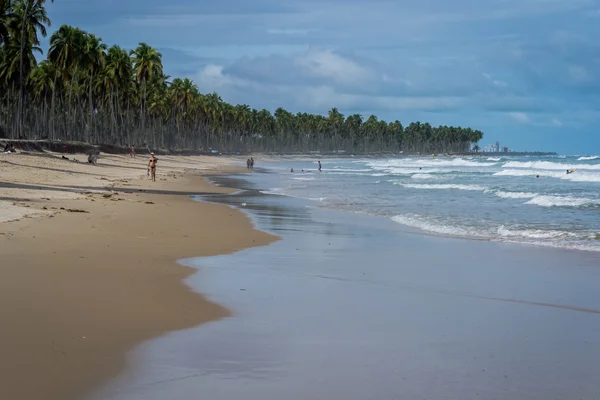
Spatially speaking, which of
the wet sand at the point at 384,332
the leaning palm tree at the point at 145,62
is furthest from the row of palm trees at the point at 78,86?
the wet sand at the point at 384,332

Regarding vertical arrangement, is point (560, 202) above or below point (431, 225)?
above

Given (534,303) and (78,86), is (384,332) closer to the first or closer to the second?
(534,303)

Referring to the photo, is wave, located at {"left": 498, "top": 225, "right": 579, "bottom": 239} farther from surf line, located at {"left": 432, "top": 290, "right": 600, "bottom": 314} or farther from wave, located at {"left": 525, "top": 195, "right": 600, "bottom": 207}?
wave, located at {"left": 525, "top": 195, "right": 600, "bottom": 207}

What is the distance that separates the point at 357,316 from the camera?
8.46 m

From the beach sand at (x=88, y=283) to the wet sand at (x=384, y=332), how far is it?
40 cm

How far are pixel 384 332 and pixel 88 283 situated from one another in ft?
13.4

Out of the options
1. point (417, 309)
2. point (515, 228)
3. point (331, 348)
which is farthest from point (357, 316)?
point (515, 228)

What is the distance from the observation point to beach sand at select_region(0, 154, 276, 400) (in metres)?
6.05

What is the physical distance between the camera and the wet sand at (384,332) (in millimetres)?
5809

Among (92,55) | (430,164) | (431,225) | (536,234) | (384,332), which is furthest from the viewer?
(430,164)

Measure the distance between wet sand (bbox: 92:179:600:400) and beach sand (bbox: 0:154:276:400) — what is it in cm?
40

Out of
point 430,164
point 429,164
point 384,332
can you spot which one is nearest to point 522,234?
point 384,332

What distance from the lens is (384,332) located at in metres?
7.68

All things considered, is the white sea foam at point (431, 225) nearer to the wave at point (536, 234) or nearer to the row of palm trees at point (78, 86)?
the wave at point (536, 234)
